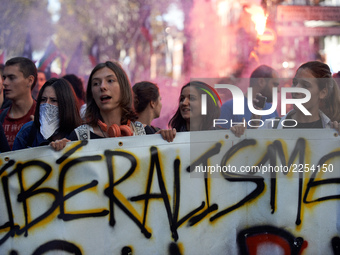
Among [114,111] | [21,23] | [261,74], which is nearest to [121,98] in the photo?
[114,111]

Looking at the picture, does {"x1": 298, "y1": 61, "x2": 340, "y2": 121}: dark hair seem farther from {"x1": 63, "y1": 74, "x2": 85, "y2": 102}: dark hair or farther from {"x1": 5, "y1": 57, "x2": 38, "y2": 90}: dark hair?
{"x1": 63, "y1": 74, "x2": 85, "y2": 102}: dark hair

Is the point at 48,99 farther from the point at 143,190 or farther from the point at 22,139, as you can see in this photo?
the point at 143,190

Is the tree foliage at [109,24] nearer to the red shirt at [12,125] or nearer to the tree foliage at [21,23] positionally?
the tree foliage at [21,23]

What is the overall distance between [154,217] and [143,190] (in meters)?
0.18

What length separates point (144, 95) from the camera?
5.42 metres

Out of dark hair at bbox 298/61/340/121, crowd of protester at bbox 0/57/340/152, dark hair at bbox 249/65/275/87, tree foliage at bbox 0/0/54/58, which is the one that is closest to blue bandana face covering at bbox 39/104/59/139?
crowd of protester at bbox 0/57/340/152

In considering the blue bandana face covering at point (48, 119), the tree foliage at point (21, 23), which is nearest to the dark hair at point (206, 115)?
the blue bandana face covering at point (48, 119)

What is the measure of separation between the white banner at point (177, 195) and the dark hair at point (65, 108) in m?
0.67

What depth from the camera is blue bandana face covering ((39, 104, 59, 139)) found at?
4.19 metres

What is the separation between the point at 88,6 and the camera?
117ft

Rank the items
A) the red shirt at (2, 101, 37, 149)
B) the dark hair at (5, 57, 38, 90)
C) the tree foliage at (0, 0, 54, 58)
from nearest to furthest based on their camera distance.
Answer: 1. the red shirt at (2, 101, 37, 149)
2. the dark hair at (5, 57, 38, 90)
3. the tree foliage at (0, 0, 54, 58)

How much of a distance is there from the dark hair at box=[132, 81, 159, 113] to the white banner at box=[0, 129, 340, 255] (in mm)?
1664

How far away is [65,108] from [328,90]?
193 centimetres

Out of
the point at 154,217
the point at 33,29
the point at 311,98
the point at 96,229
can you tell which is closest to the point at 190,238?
the point at 154,217
